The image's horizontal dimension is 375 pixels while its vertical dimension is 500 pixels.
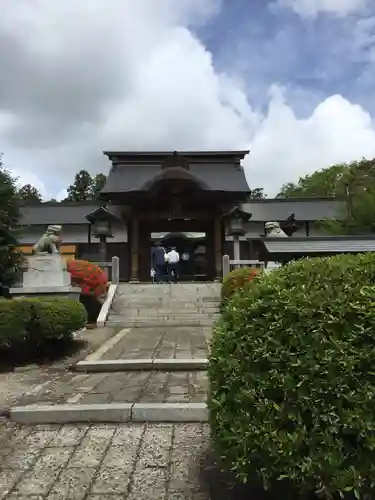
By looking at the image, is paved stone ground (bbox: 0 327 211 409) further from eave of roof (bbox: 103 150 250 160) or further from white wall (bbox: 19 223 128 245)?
eave of roof (bbox: 103 150 250 160)

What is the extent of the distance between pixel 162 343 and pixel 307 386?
285 inches

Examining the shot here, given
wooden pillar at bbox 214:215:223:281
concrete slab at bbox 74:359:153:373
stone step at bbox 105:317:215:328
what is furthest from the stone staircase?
concrete slab at bbox 74:359:153:373

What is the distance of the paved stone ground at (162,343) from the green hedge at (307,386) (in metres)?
5.06

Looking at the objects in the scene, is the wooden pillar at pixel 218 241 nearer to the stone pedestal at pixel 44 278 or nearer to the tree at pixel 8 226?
the stone pedestal at pixel 44 278

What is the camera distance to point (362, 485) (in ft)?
7.16

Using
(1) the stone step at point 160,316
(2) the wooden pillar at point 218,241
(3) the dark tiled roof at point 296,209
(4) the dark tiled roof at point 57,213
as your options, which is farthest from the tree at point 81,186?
(1) the stone step at point 160,316

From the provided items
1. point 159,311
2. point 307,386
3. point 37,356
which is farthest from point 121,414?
point 159,311

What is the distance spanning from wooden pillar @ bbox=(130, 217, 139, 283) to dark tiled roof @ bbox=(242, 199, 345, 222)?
7499mm

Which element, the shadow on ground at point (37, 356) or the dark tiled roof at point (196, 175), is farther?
the dark tiled roof at point (196, 175)

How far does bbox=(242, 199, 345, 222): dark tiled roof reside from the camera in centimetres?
2694

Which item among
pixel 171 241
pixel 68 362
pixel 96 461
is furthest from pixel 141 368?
pixel 171 241

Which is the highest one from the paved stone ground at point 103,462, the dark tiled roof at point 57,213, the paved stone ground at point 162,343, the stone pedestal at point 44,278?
the dark tiled roof at point 57,213

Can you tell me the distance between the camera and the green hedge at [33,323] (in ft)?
24.9

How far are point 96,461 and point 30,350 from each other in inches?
204
